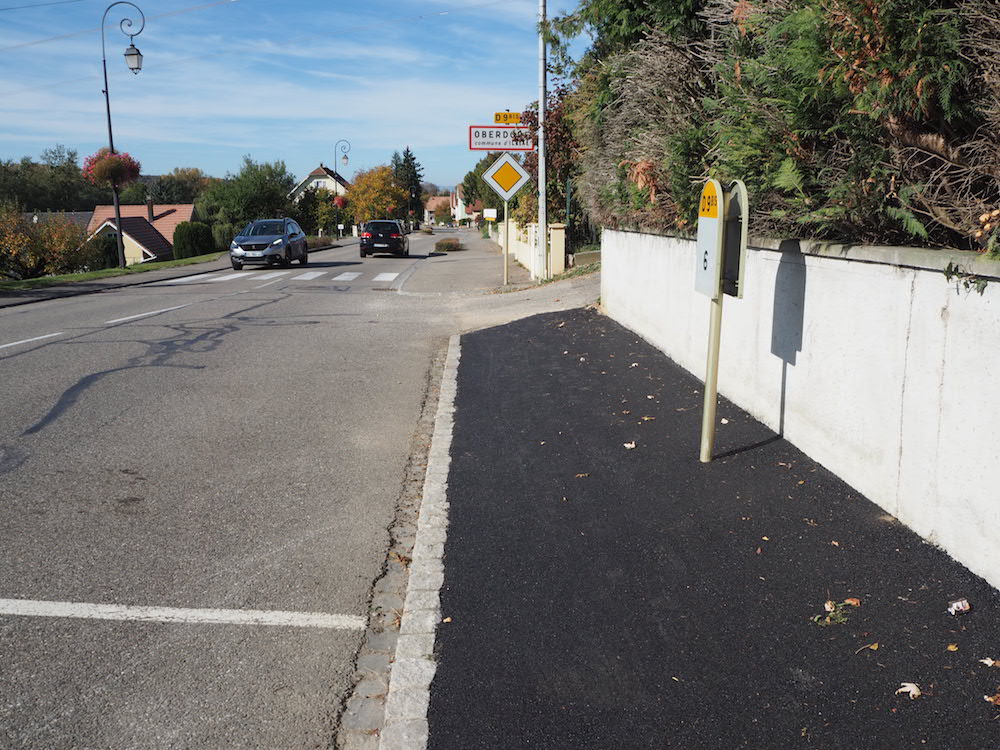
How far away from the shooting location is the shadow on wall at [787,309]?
212 inches

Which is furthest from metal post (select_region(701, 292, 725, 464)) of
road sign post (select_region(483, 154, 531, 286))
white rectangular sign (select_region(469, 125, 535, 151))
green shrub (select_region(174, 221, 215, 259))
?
green shrub (select_region(174, 221, 215, 259))

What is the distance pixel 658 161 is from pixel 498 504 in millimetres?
4994

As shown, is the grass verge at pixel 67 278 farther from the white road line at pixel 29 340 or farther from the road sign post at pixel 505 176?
the road sign post at pixel 505 176

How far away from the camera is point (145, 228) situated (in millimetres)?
75812

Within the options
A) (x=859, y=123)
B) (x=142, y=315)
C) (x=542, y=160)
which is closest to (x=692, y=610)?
(x=859, y=123)

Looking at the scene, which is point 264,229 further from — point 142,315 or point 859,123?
point 859,123

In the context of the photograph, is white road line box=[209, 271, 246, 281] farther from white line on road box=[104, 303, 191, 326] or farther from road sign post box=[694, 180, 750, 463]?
road sign post box=[694, 180, 750, 463]

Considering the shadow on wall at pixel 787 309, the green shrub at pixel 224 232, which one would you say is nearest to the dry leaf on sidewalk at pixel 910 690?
the shadow on wall at pixel 787 309

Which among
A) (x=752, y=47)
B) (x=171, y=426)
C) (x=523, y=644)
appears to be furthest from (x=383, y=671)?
(x=752, y=47)

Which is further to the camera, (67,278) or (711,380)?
(67,278)

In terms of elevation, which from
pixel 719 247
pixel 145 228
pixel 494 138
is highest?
pixel 494 138

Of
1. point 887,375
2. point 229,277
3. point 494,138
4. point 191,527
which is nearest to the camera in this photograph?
point 887,375

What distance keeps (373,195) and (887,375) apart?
9876 centimetres

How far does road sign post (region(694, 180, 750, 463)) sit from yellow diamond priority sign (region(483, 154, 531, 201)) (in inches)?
569
